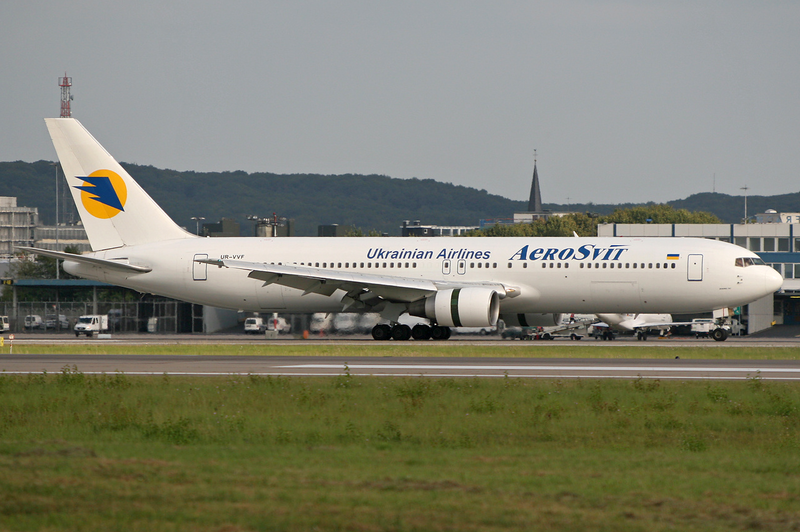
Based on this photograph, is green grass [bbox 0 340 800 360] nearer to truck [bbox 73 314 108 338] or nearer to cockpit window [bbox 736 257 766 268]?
cockpit window [bbox 736 257 766 268]

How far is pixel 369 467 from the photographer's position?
11680mm

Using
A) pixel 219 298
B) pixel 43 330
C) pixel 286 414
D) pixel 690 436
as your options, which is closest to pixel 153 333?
pixel 43 330

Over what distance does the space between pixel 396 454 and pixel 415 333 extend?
27.9 m

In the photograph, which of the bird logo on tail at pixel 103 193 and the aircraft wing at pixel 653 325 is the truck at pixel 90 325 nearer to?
the bird logo on tail at pixel 103 193

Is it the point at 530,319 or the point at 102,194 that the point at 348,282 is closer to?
the point at 530,319

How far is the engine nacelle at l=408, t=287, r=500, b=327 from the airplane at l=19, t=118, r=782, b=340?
5 cm

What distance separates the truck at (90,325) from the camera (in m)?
63.9

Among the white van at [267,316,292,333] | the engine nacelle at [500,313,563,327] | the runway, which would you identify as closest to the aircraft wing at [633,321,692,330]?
the engine nacelle at [500,313,563,327]

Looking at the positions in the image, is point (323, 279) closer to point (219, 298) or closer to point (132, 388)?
point (219, 298)

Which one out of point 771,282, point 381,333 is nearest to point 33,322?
point 381,333

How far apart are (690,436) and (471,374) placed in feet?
30.2

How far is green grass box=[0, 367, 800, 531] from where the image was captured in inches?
358

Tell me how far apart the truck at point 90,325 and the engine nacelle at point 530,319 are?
32768mm

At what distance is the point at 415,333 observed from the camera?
40.8 m
